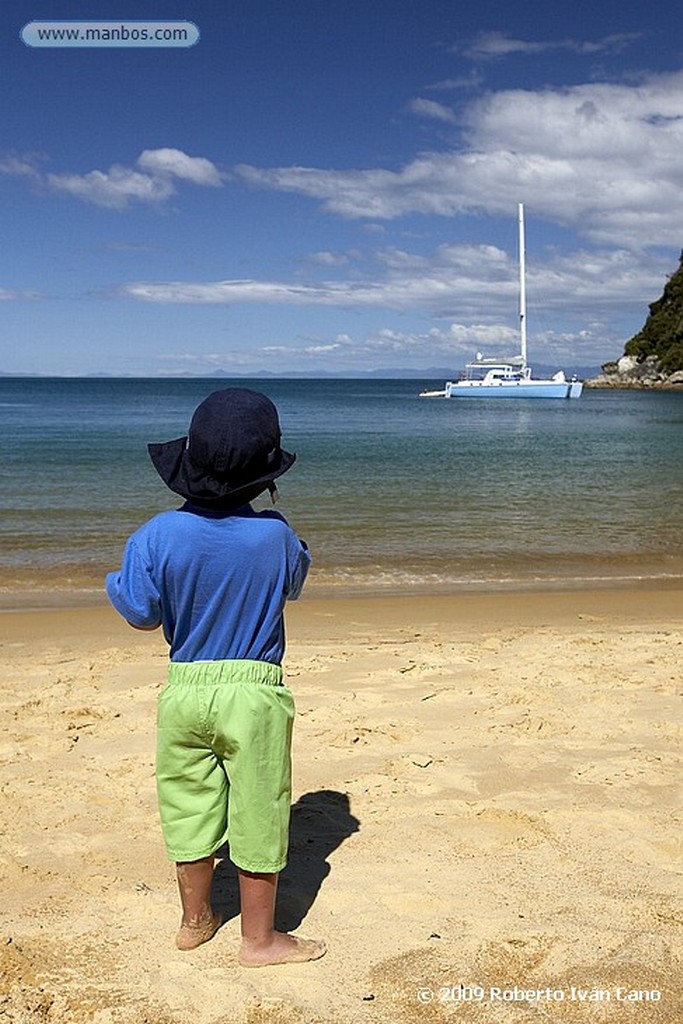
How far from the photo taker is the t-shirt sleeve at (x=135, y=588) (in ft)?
8.73

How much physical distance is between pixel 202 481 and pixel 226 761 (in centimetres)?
84

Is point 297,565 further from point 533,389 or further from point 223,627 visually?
point 533,389

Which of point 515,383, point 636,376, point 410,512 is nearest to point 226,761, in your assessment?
point 410,512

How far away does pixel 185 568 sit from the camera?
8.73ft

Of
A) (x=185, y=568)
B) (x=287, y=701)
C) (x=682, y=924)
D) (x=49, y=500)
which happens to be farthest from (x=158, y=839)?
(x=49, y=500)

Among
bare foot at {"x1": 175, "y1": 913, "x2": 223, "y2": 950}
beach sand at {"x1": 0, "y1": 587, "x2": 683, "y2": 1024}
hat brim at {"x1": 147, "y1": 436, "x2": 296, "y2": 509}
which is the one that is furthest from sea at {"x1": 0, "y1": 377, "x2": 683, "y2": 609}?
hat brim at {"x1": 147, "y1": 436, "x2": 296, "y2": 509}

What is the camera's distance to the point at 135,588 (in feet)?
8.75

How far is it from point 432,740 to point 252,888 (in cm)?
199

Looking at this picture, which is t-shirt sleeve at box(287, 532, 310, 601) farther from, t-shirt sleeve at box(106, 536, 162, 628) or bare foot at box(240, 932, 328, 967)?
bare foot at box(240, 932, 328, 967)

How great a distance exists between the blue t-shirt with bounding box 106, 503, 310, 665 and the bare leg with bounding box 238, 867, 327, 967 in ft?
2.31

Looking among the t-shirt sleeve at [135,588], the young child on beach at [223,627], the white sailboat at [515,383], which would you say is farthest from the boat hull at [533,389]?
the t-shirt sleeve at [135,588]

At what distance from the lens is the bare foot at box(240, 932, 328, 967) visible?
282 centimetres

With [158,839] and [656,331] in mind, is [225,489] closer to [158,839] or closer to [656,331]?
[158,839]

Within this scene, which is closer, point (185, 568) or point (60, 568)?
point (185, 568)
